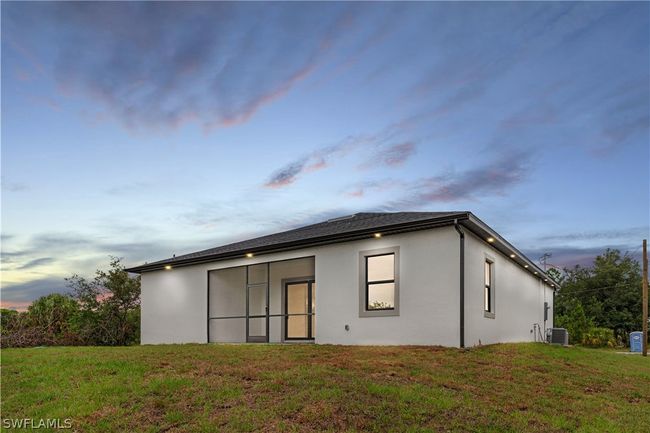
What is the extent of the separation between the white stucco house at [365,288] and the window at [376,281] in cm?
3

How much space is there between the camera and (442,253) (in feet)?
39.0

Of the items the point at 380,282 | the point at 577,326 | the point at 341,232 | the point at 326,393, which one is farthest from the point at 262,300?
the point at 577,326

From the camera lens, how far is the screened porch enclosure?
57.9 feet

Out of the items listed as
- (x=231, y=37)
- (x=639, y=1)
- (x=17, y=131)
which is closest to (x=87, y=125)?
(x=17, y=131)

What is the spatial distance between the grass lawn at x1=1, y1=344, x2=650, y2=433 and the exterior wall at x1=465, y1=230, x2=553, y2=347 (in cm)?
153

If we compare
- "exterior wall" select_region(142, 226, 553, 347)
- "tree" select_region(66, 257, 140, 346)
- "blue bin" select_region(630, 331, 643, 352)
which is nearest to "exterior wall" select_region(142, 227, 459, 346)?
"exterior wall" select_region(142, 226, 553, 347)

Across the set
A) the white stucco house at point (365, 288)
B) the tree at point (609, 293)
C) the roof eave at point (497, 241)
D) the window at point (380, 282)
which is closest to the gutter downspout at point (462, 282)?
the white stucco house at point (365, 288)

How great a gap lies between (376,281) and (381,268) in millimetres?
373

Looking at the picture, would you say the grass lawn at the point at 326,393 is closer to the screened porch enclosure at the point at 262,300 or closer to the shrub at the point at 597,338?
the screened porch enclosure at the point at 262,300

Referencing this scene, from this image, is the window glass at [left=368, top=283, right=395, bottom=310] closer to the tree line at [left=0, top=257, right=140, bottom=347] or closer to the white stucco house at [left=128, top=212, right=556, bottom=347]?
the white stucco house at [left=128, top=212, right=556, bottom=347]

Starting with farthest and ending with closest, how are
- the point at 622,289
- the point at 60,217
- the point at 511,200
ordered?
the point at 622,289, the point at 511,200, the point at 60,217

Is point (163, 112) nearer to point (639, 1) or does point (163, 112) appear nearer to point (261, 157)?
point (261, 157)

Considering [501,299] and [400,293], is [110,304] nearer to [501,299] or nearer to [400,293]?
[400,293]

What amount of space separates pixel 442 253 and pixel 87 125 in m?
10.2
